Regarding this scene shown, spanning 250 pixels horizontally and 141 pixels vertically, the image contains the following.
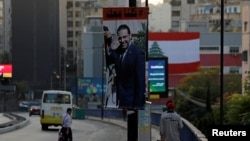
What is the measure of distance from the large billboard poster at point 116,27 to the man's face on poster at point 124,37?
0.13 ft

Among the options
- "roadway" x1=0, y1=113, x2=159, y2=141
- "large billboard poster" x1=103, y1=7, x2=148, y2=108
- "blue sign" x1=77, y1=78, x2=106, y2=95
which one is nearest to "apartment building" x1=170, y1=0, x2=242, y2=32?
"blue sign" x1=77, y1=78, x2=106, y2=95

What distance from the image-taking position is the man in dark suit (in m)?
12.2

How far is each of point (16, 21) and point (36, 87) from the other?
1246cm

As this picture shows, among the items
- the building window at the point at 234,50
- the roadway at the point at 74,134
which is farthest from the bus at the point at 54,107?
the building window at the point at 234,50

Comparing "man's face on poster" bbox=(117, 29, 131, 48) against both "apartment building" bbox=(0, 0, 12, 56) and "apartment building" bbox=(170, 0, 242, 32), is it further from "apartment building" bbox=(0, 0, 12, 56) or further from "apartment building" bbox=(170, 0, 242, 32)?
"apartment building" bbox=(0, 0, 12, 56)

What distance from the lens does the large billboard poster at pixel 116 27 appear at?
12508 millimetres

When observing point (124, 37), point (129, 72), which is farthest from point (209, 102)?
point (129, 72)

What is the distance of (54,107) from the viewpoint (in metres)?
42.6

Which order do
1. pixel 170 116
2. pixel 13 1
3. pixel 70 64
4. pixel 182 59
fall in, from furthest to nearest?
pixel 70 64 < pixel 13 1 < pixel 182 59 < pixel 170 116

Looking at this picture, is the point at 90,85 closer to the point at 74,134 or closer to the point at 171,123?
the point at 74,134

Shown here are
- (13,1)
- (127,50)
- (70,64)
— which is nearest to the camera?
(127,50)

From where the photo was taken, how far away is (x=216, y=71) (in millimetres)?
82812

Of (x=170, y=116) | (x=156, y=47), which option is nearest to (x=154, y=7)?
(x=156, y=47)

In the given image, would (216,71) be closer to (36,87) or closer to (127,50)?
(36,87)
